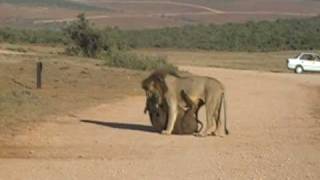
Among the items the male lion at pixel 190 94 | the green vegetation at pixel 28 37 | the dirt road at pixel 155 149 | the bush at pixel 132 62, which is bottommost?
the green vegetation at pixel 28 37

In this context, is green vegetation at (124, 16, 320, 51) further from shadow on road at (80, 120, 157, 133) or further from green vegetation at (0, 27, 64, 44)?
shadow on road at (80, 120, 157, 133)

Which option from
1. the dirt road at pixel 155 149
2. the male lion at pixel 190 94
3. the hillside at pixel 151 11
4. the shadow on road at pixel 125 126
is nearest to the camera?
the dirt road at pixel 155 149

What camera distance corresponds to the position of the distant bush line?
327 ft

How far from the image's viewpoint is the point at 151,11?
145125 mm

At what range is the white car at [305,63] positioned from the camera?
2276 inches

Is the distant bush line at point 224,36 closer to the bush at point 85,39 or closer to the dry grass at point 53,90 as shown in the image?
the bush at point 85,39

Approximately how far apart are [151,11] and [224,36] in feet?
115

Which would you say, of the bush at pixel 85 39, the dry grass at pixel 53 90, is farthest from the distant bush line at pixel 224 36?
the dry grass at pixel 53 90

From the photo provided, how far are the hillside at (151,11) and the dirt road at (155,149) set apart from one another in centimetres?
10247

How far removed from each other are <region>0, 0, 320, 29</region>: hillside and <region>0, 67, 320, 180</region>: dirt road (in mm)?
102465

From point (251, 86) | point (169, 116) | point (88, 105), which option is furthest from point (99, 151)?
point (251, 86)

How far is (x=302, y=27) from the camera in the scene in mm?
114500

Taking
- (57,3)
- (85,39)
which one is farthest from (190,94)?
(57,3)

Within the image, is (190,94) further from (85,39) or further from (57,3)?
(57,3)
